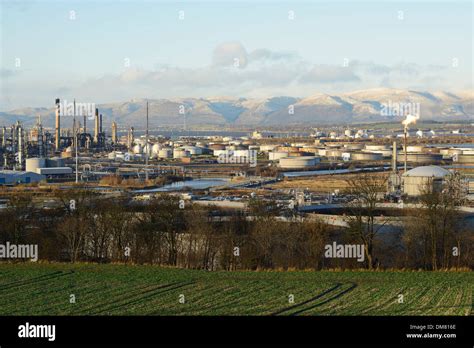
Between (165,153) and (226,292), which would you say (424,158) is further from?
(226,292)

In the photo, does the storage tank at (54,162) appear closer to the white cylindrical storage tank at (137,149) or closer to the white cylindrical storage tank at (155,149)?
the white cylindrical storage tank at (137,149)

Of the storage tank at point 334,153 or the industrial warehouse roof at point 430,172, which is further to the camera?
the storage tank at point 334,153

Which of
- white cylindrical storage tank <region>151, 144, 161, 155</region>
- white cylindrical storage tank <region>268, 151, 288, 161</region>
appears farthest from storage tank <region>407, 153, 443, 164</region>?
white cylindrical storage tank <region>151, 144, 161, 155</region>

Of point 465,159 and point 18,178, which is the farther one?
point 465,159

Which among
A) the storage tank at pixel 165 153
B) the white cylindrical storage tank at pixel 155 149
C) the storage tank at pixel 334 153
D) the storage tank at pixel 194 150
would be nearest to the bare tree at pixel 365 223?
the storage tank at pixel 334 153

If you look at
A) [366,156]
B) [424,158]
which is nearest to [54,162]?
[424,158]

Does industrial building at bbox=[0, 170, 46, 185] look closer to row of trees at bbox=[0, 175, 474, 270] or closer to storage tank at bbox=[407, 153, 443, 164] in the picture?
row of trees at bbox=[0, 175, 474, 270]

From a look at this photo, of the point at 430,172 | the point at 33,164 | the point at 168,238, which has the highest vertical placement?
the point at 430,172
